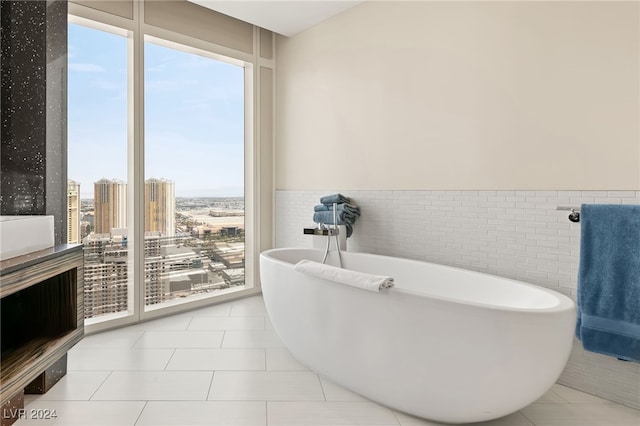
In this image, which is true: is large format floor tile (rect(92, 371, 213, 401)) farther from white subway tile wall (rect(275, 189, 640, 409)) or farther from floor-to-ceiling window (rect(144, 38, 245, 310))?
white subway tile wall (rect(275, 189, 640, 409))

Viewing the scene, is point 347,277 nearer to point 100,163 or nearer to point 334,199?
point 334,199

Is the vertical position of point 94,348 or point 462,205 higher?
point 462,205

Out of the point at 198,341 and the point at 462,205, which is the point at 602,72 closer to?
the point at 462,205

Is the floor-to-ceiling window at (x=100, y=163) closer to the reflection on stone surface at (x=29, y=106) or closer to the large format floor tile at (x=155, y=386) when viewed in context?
the reflection on stone surface at (x=29, y=106)

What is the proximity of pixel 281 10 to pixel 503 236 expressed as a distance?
8.69 ft

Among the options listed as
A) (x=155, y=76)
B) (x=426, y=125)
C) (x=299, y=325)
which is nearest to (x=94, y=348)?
(x=299, y=325)

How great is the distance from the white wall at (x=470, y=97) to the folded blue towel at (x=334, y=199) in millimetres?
129

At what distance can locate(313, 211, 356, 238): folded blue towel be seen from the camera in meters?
3.23

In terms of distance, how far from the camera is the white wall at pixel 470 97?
6.77 feet

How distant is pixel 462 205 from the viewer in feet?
8.73

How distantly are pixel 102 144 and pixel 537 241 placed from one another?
3233 mm

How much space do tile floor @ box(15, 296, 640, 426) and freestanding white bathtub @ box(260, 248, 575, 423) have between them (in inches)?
5.9

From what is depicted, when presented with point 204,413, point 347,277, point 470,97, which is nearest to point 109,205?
point 204,413

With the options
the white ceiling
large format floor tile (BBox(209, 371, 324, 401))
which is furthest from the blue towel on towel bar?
the white ceiling
